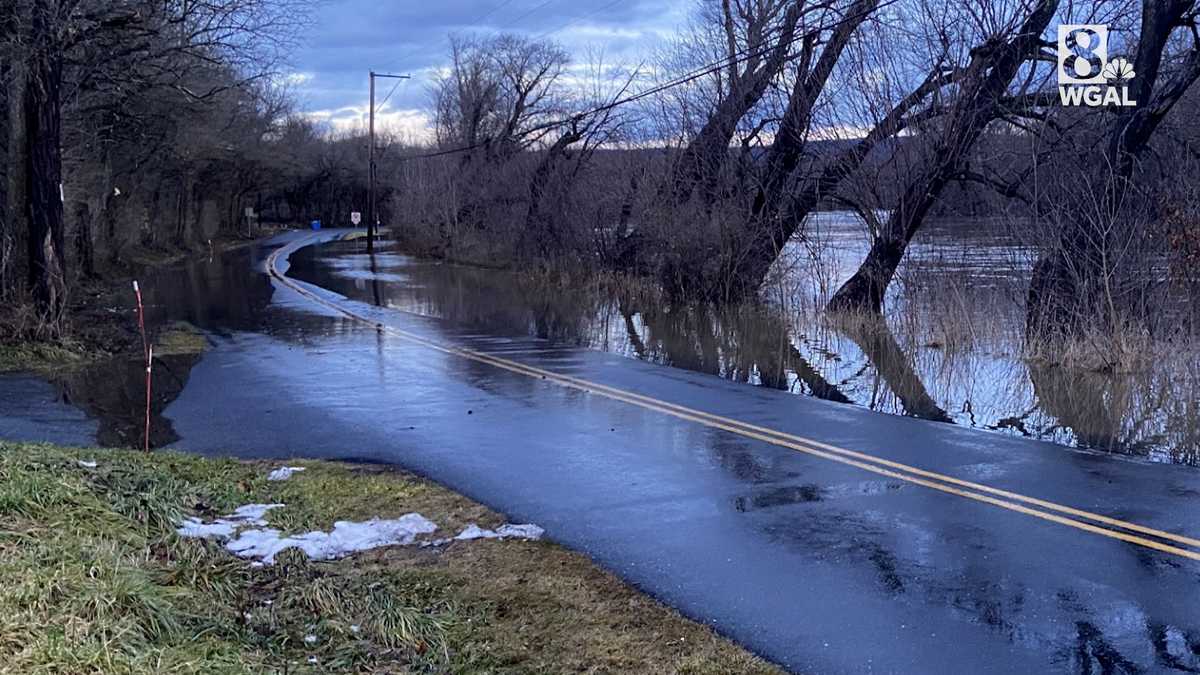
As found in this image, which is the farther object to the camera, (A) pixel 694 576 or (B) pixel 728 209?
(B) pixel 728 209

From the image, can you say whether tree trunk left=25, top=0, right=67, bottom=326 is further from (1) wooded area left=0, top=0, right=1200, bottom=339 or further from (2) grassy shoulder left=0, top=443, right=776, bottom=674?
(2) grassy shoulder left=0, top=443, right=776, bottom=674

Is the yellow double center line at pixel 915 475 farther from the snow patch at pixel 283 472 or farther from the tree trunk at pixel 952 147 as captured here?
the tree trunk at pixel 952 147

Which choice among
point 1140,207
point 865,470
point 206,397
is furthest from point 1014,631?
point 1140,207

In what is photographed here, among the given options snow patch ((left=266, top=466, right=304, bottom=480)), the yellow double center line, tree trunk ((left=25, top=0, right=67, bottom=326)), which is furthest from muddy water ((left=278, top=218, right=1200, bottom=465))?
tree trunk ((left=25, top=0, right=67, bottom=326))

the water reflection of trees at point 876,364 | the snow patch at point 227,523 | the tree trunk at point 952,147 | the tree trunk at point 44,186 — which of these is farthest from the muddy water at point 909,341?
the snow patch at point 227,523

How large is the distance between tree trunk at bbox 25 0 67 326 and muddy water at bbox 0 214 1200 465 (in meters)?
2.30

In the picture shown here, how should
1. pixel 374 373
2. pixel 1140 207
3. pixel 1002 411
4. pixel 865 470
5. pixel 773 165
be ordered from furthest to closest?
pixel 773 165 < pixel 1140 207 < pixel 374 373 < pixel 1002 411 < pixel 865 470

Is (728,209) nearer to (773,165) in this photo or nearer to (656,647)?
(773,165)

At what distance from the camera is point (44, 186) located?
16.0m

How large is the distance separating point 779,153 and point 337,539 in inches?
756

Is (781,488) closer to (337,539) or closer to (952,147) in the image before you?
(337,539)

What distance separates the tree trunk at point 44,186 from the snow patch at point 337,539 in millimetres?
10771

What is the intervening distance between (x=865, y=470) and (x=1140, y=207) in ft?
34.2

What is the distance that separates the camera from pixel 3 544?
199 inches
